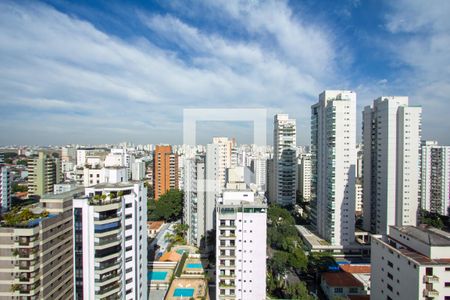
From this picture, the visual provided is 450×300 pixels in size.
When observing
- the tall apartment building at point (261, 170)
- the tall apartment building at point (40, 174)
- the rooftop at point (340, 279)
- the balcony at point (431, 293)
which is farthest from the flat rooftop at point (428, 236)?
the tall apartment building at point (40, 174)

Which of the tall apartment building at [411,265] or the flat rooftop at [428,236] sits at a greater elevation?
the flat rooftop at [428,236]

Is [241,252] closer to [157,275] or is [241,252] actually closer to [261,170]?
[157,275]

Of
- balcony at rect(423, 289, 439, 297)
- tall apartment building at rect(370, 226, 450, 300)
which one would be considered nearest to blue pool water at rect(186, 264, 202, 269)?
tall apartment building at rect(370, 226, 450, 300)

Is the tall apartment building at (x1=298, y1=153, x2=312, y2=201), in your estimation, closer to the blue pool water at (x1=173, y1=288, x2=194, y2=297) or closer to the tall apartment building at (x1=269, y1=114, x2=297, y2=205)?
the tall apartment building at (x1=269, y1=114, x2=297, y2=205)

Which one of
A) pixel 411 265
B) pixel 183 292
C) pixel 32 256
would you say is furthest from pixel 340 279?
pixel 32 256

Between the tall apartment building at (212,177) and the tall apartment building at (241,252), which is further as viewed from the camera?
the tall apartment building at (212,177)

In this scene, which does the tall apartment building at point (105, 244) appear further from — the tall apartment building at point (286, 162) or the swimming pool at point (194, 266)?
the tall apartment building at point (286, 162)
